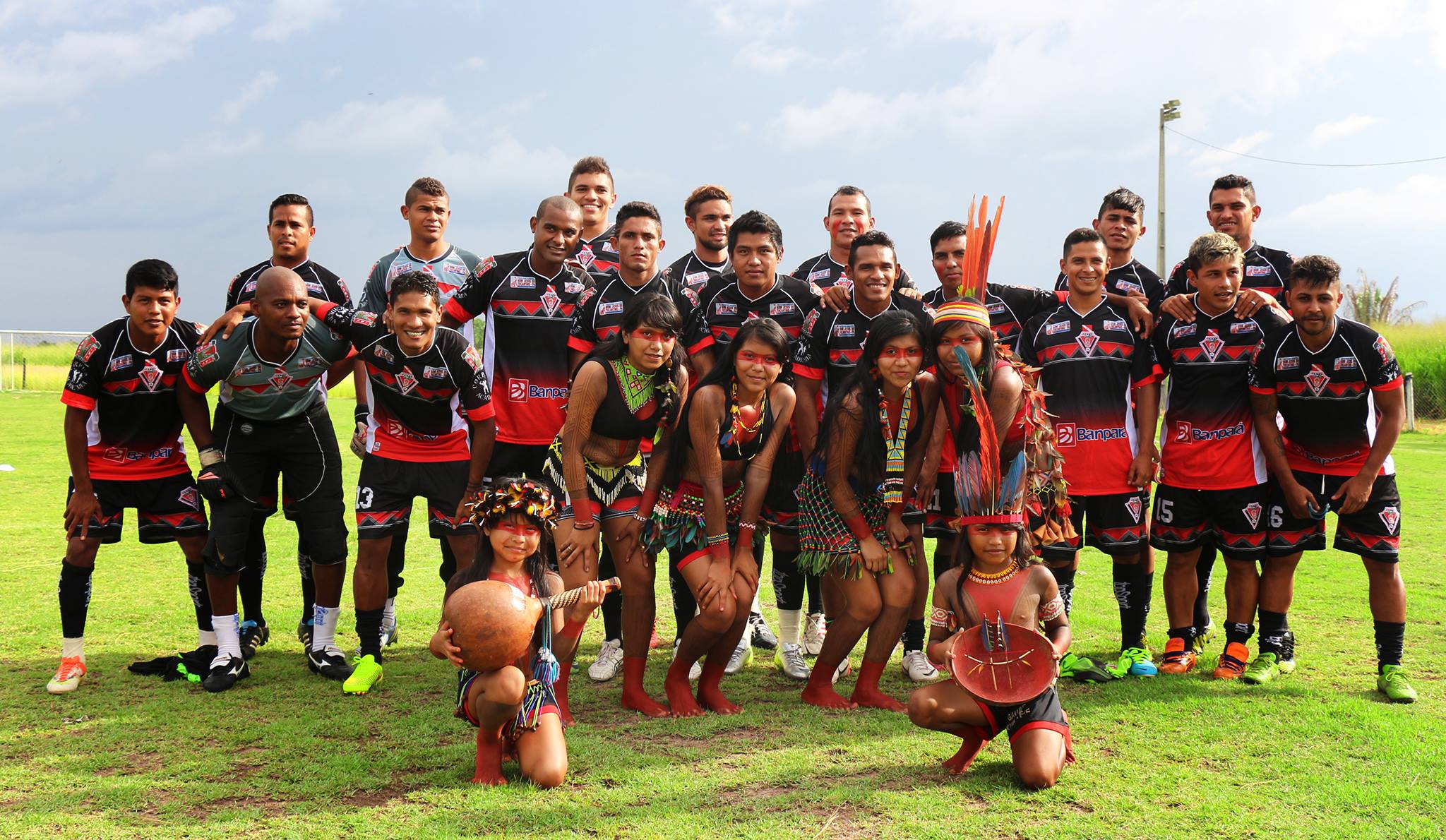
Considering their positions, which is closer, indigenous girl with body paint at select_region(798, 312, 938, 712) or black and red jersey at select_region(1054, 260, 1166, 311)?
indigenous girl with body paint at select_region(798, 312, 938, 712)

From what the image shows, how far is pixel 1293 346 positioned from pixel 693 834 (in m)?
4.21

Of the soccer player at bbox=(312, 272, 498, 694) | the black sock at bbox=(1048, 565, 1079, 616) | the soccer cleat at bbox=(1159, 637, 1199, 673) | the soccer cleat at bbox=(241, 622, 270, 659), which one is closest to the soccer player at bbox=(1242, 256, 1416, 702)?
the soccer cleat at bbox=(1159, 637, 1199, 673)

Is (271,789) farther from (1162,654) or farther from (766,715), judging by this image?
(1162,654)

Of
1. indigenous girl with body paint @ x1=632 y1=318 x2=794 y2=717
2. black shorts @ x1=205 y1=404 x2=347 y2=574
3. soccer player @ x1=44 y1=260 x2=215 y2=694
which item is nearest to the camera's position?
indigenous girl with body paint @ x1=632 y1=318 x2=794 y2=717

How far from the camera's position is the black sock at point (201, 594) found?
20.1 ft

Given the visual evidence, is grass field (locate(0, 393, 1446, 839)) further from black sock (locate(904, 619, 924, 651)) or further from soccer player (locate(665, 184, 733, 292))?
soccer player (locate(665, 184, 733, 292))

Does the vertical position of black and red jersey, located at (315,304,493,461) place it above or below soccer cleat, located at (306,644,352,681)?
above

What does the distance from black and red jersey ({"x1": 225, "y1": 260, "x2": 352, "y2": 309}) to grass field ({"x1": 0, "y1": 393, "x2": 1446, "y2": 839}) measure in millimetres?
2152

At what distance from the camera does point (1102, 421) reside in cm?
602

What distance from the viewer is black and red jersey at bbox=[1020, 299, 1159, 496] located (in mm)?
6023

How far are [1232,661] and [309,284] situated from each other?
5.76 meters

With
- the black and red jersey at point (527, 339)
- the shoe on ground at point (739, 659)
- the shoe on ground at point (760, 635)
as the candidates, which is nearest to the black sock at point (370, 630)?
the black and red jersey at point (527, 339)

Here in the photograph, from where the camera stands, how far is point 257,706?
5.42 metres

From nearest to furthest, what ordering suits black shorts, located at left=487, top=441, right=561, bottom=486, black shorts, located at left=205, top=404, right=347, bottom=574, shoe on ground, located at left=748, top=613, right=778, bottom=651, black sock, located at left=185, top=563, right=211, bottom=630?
1. black shorts, located at left=205, top=404, right=347, bottom=574
2. black sock, located at left=185, top=563, right=211, bottom=630
3. black shorts, located at left=487, top=441, right=561, bottom=486
4. shoe on ground, located at left=748, top=613, right=778, bottom=651
